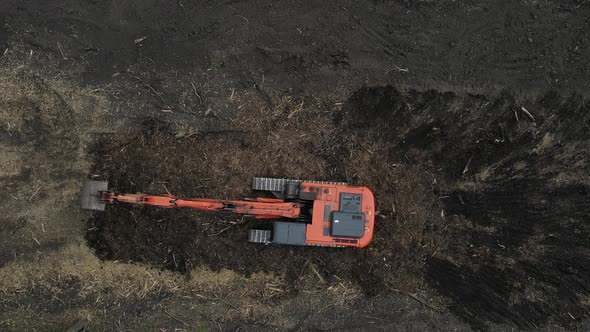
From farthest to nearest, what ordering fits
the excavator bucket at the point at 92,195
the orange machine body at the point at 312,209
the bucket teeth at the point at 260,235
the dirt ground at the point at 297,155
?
the dirt ground at the point at 297,155 < the bucket teeth at the point at 260,235 < the excavator bucket at the point at 92,195 < the orange machine body at the point at 312,209

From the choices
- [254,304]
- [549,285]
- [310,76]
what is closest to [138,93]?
[310,76]

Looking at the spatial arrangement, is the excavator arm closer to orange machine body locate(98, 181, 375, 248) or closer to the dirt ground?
orange machine body locate(98, 181, 375, 248)

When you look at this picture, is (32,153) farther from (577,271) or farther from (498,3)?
(577,271)

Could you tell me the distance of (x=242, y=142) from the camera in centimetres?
1123

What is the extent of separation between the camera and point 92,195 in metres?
10.7

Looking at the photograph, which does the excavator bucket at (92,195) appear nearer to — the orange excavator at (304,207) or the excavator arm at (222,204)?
→ the orange excavator at (304,207)

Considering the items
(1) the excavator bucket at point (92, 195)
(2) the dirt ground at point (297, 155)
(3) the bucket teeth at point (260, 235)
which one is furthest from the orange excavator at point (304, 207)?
(2) the dirt ground at point (297, 155)

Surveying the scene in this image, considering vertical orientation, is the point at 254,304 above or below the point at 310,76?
below

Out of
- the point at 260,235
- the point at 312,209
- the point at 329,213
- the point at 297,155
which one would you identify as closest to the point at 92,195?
the point at 260,235

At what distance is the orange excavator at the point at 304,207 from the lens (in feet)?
34.1

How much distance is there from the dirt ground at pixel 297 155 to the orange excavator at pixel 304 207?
1.79 feet

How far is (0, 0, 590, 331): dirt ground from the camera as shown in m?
11.1

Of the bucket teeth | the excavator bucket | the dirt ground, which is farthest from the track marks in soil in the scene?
the excavator bucket

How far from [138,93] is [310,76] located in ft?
10.8
